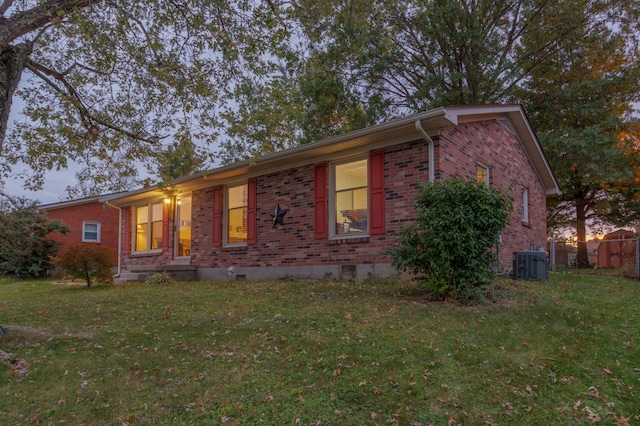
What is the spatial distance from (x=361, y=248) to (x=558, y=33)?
14.0 metres

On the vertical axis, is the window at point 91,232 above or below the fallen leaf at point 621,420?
above

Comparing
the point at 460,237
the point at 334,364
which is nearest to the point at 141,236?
the point at 460,237

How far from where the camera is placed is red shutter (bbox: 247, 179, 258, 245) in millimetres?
10867

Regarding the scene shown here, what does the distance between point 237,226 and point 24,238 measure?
1160cm

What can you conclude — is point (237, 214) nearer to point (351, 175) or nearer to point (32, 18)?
point (351, 175)

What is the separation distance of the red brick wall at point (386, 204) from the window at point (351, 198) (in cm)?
37

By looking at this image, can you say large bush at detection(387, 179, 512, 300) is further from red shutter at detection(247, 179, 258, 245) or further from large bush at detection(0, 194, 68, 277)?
large bush at detection(0, 194, 68, 277)

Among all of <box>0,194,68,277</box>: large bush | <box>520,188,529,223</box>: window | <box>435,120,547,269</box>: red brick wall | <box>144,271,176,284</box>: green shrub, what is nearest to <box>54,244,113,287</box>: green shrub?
<box>144,271,176,284</box>: green shrub

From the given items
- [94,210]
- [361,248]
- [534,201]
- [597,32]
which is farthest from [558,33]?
[94,210]

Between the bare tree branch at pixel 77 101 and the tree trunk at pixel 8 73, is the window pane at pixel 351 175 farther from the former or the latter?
the tree trunk at pixel 8 73

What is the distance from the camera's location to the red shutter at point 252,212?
428 inches

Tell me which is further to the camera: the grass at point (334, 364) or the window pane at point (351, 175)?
the window pane at point (351, 175)

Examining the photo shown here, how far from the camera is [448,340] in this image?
14.7 ft

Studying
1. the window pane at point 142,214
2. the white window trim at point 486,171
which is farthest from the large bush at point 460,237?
the window pane at point 142,214
